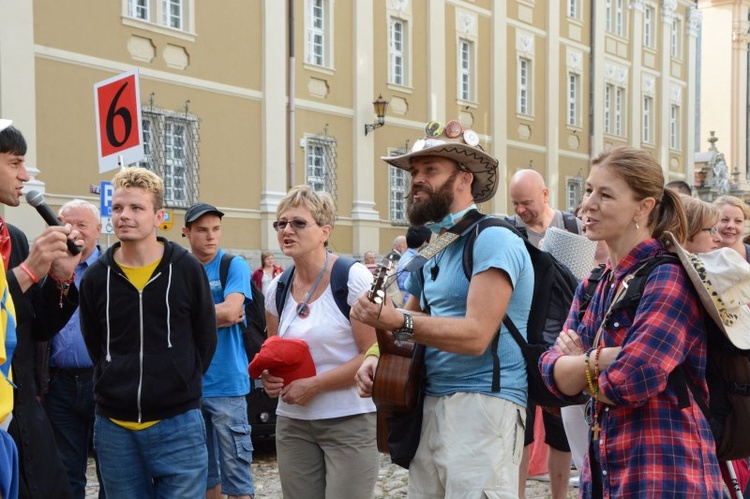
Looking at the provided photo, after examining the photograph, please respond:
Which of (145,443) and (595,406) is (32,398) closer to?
(145,443)

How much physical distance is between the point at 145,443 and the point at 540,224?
3.52 m

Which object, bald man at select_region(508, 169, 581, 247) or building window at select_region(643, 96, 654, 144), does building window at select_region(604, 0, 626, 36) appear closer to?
building window at select_region(643, 96, 654, 144)

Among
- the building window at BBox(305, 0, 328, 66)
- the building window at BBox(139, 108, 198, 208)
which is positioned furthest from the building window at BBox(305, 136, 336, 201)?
the building window at BBox(139, 108, 198, 208)

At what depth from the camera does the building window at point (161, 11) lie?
20406mm

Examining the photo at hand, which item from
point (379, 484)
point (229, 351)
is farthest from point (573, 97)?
point (229, 351)

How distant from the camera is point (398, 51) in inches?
1058

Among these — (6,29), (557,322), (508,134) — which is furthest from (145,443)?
(508,134)

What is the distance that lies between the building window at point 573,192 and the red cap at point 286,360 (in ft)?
99.0

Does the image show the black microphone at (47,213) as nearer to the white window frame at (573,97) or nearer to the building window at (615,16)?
the white window frame at (573,97)

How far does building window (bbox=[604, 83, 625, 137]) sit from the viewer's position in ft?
120

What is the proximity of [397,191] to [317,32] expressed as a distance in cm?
497

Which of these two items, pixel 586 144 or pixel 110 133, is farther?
pixel 586 144

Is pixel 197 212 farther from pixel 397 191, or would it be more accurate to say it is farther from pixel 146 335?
pixel 397 191

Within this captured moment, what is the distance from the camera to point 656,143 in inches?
1551
